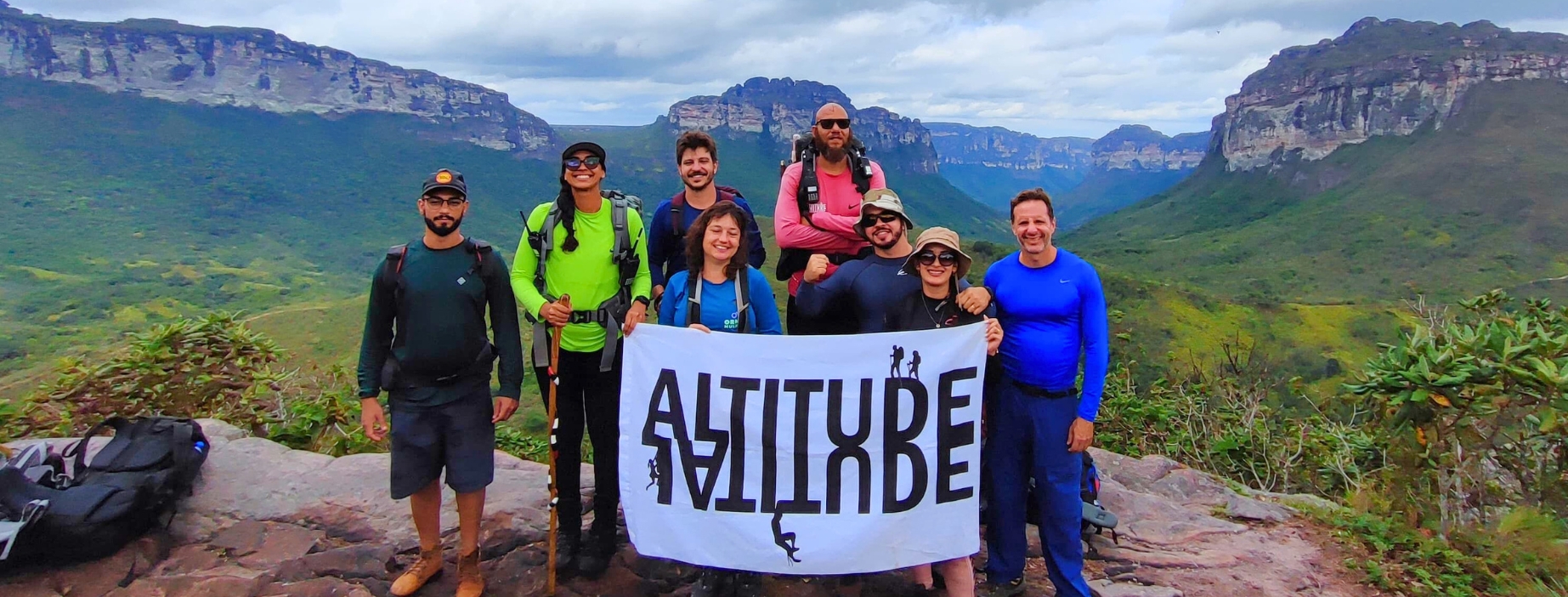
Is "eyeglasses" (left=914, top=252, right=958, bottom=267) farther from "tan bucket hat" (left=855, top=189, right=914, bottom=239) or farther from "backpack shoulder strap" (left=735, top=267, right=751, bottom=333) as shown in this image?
"backpack shoulder strap" (left=735, top=267, right=751, bottom=333)

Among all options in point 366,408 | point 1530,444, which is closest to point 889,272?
point 366,408

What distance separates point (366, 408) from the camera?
392 centimetres

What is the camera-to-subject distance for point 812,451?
368 centimetres

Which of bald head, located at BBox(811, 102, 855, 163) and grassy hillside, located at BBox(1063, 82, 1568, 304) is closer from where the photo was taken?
bald head, located at BBox(811, 102, 855, 163)

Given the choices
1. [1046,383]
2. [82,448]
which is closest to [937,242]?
[1046,383]

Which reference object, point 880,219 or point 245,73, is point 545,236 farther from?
point 245,73

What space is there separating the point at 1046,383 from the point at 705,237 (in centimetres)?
182

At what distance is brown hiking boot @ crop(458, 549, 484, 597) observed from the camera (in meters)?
3.94

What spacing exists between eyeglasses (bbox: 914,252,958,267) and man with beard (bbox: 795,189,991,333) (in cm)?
11

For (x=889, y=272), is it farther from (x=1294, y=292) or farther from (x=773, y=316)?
(x=1294, y=292)

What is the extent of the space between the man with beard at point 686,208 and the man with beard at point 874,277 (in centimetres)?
52

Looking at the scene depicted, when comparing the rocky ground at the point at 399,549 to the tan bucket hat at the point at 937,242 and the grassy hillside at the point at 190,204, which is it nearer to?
the tan bucket hat at the point at 937,242

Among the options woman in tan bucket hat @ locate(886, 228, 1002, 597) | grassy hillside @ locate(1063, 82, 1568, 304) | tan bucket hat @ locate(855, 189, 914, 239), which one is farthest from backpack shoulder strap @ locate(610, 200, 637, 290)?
grassy hillside @ locate(1063, 82, 1568, 304)

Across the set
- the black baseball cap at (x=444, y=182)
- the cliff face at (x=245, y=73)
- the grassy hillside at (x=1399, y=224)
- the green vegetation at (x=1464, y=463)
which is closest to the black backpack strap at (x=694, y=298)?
the black baseball cap at (x=444, y=182)
